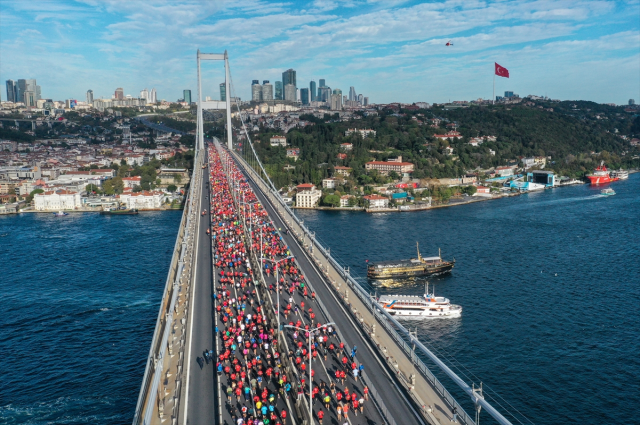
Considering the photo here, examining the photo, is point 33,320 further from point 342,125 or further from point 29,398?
point 342,125

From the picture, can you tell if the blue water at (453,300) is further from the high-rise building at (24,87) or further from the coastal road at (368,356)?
the high-rise building at (24,87)

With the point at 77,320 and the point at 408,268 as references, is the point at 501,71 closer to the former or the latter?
the point at 408,268

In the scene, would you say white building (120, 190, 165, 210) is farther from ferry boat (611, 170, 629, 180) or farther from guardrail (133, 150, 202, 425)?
ferry boat (611, 170, 629, 180)

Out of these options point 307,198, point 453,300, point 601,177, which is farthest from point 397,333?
point 601,177

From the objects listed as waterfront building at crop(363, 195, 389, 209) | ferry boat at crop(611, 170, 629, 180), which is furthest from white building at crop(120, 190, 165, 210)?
ferry boat at crop(611, 170, 629, 180)

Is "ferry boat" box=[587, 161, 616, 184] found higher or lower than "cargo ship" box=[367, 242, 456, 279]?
higher

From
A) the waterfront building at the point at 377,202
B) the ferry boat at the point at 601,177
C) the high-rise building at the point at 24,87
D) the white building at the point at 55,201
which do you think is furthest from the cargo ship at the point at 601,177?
the high-rise building at the point at 24,87

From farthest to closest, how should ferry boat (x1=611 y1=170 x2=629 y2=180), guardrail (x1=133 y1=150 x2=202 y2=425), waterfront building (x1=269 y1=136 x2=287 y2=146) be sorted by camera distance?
waterfront building (x1=269 y1=136 x2=287 y2=146) < ferry boat (x1=611 y1=170 x2=629 y2=180) < guardrail (x1=133 y1=150 x2=202 y2=425)
